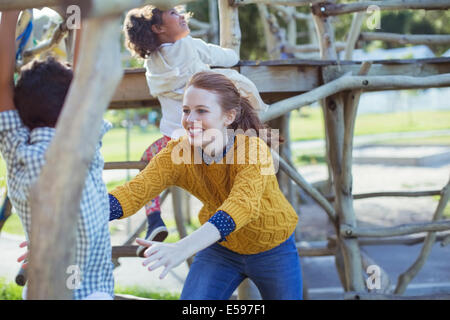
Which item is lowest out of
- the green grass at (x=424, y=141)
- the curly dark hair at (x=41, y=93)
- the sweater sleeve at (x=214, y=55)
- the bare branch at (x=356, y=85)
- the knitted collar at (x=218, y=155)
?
the knitted collar at (x=218, y=155)

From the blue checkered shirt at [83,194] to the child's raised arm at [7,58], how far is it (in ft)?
0.14

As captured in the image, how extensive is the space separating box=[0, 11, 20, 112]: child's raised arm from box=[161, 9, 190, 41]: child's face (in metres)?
1.34

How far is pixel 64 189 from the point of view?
1.38 metres

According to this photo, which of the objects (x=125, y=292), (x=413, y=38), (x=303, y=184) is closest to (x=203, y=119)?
(x=303, y=184)

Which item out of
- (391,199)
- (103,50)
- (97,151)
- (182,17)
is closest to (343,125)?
(182,17)

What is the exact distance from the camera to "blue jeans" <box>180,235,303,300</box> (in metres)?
2.38

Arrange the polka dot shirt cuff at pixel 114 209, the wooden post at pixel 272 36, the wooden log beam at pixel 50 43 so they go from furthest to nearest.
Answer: the wooden post at pixel 272 36 → the wooden log beam at pixel 50 43 → the polka dot shirt cuff at pixel 114 209

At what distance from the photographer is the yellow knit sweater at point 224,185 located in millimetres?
2230

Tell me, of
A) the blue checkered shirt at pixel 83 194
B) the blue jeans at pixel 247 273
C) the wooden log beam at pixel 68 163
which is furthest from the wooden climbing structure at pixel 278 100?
the blue jeans at pixel 247 273

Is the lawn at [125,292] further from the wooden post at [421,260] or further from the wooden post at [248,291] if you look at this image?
the wooden post at [421,260]

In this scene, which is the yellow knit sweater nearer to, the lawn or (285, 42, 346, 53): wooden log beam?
the lawn

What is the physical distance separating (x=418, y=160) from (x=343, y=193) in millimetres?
10808

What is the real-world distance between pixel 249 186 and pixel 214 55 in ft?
4.31

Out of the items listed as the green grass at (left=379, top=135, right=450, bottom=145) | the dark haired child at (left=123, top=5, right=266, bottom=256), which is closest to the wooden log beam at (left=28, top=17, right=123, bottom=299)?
the dark haired child at (left=123, top=5, right=266, bottom=256)
